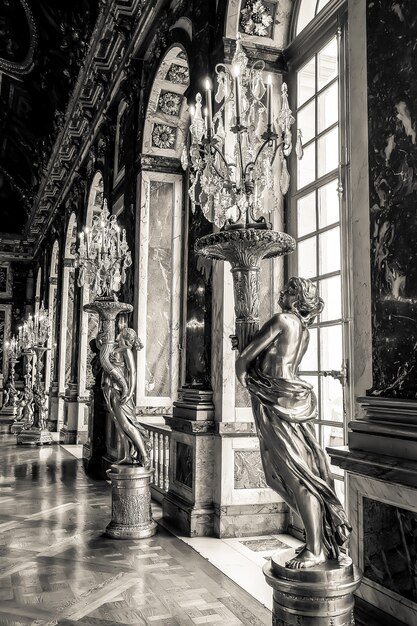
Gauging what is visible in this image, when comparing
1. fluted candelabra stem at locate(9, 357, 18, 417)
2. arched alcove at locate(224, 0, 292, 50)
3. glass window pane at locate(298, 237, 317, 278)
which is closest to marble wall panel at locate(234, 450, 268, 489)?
glass window pane at locate(298, 237, 317, 278)

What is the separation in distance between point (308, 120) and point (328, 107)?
405 mm

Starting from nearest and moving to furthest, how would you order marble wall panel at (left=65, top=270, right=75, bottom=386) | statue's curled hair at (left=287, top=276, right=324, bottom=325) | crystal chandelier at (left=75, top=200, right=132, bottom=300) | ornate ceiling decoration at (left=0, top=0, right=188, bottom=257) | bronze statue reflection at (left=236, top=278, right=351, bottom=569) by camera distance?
Result: bronze statue reflection at (left=236, top=278, right=351, bottom=569)
statue's curled hair at (left=287, top=276, right=324, bottom=325)
crystal chandelier at (left=75, top=200, right=132, bottom=300)
ornate ceiling decoration at (left=0, top=0, right=188, bottom=257)
marble wall panel at (left=65, top=270, right=75, bottom=386)

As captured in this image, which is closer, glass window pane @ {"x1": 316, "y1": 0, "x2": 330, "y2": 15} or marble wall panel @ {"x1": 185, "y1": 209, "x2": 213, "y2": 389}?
glass window pane @ {"x1": 316, "y1": 0, "x2": 330, "y2": 15}

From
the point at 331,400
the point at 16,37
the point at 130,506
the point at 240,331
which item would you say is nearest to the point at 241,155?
the point at 240,331

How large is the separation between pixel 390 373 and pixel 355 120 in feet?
5.02

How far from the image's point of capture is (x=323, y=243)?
5539 mm

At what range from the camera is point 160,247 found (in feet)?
29.0

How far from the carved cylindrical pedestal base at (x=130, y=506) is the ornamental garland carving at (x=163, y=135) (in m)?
4.93

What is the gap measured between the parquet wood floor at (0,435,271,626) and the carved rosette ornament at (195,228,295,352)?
194cm

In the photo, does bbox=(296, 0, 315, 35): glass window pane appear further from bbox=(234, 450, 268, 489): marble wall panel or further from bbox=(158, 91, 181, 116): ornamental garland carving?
bbox=(234, 450, 268, 489): marble wall panel

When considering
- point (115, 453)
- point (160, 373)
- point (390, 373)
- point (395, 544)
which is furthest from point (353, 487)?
point (115, 453)

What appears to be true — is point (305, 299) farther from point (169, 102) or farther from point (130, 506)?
point (169, 102)

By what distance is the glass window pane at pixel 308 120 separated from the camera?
19.1ft

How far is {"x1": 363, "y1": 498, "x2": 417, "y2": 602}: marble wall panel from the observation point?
2.85 metres
